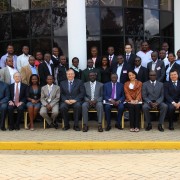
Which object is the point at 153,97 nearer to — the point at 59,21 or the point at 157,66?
the point at 157,66

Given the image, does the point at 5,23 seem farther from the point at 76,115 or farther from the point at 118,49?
the point at 76,115

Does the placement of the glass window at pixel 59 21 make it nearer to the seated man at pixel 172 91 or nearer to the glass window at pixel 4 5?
the glass window at pixel 4 5

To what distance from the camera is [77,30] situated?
11.5m

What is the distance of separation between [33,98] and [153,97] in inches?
131

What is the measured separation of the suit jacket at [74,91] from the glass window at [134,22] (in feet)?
13.4

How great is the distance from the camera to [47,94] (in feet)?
33.8

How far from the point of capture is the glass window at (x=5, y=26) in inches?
549

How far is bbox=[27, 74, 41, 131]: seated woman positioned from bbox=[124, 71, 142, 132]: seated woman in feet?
8.06

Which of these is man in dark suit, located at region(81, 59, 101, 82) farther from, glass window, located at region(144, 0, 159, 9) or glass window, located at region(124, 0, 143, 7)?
glass window, located at region(144, 0, 159, 9)

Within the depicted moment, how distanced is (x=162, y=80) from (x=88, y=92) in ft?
7.16

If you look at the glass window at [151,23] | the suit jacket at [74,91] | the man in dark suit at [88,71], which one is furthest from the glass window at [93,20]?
the suit jacket at [74,91]

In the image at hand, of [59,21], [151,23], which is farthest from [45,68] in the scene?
[151,23]

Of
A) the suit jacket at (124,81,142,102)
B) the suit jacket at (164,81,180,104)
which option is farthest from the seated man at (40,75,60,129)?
the suit jacket at (164,81,180,104)

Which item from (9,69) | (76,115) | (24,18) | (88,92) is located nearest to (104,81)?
(88,92)
